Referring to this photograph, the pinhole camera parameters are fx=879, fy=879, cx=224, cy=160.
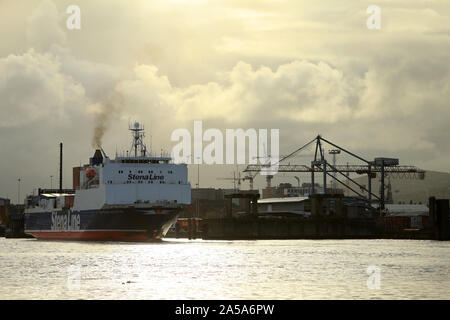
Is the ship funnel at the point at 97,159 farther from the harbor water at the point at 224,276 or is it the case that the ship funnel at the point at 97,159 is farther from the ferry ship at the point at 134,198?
the harbor water at the point at 224,276

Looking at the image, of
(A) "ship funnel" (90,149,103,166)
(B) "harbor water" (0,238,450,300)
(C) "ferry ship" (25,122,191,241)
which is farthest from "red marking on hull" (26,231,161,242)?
(B) "harbor water" (0,238,450,300)

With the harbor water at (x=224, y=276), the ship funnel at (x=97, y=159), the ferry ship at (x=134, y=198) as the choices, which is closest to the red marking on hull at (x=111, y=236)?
the ferry ship at (x=134, y=198)

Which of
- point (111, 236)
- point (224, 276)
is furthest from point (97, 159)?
point (224, 276)

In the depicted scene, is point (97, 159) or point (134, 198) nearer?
point (134, 198)

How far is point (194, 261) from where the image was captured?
2982 inches

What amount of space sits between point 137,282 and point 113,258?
23383 millimetres

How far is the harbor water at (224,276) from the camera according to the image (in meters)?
49.1

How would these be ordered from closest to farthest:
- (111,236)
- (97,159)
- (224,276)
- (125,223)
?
(224,276), (125,223), (111,236), (97,159)

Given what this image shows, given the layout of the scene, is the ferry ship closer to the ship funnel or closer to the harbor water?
the ship funnel

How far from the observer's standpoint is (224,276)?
60.1 meters

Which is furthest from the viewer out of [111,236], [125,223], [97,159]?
[97,159]

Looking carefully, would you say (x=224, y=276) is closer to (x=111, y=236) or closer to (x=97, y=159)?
(x=111, y=236)

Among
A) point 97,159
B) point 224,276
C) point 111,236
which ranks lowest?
point 224,276
